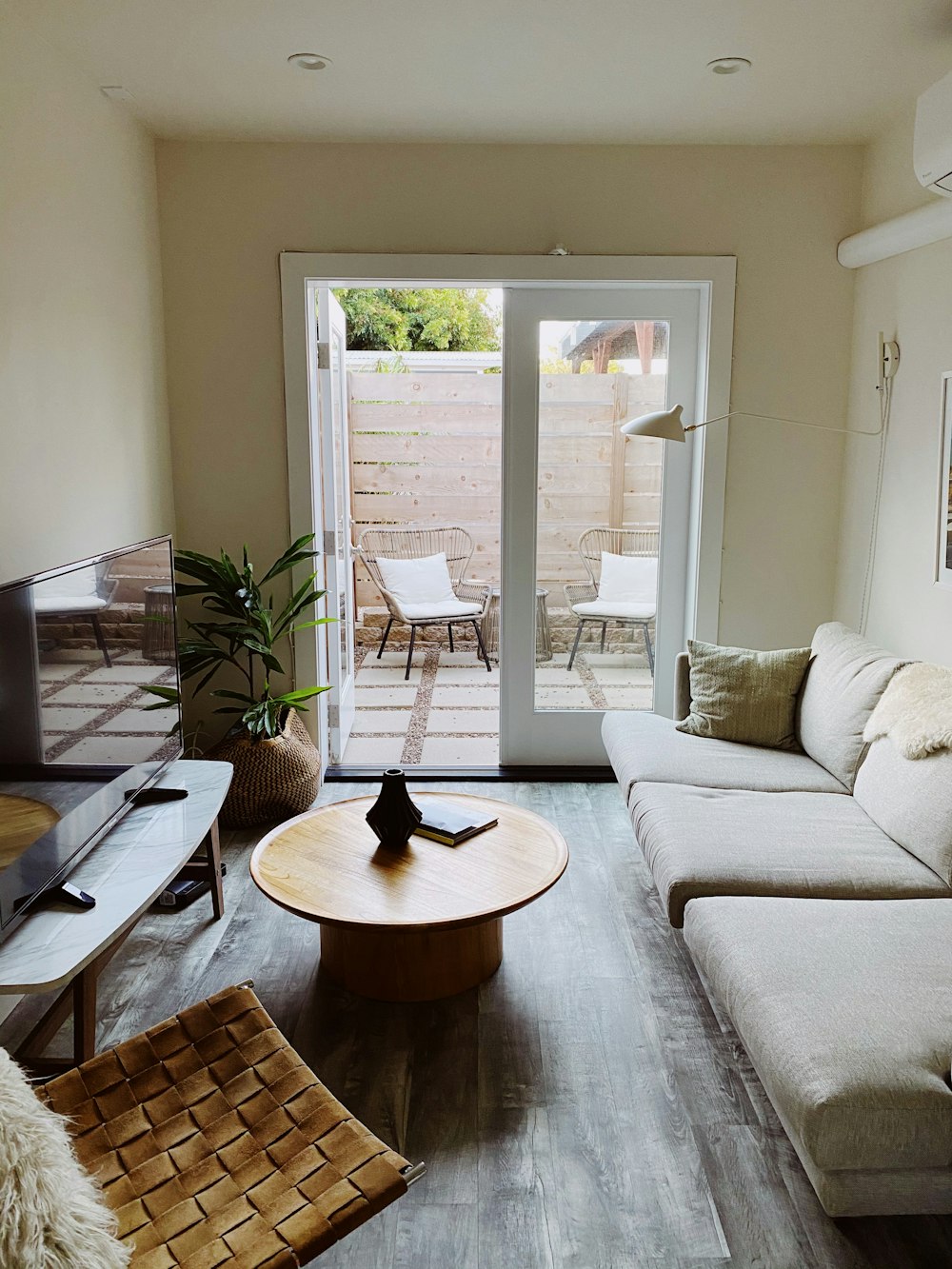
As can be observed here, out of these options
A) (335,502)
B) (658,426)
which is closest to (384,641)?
(335,502)

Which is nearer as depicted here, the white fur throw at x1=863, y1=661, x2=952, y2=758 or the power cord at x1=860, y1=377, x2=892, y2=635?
the white fur throw at x1=863, y1=661, x2=952, y2=758

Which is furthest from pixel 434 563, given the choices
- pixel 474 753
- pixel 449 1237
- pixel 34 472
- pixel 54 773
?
pixel 449 1237

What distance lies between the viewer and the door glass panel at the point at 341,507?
4.45 metres

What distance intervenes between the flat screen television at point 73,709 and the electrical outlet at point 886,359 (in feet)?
8.66

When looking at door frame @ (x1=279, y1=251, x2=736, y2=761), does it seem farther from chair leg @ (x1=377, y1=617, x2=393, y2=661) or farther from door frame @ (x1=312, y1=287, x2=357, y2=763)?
chair leg @ (x1=377, y1=617, x2=393, y2=661)

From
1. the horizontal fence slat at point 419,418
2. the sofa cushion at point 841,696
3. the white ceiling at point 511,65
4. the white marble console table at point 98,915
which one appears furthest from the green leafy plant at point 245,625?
the horizontal fence slat at point 419,418

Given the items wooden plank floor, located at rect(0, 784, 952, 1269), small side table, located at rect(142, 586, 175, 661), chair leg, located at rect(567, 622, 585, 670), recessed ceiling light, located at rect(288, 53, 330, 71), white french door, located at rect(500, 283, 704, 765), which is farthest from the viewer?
chair leg, located at rect(567, 622, 585, 670)

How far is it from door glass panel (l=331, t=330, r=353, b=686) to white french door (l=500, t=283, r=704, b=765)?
845 millimetres

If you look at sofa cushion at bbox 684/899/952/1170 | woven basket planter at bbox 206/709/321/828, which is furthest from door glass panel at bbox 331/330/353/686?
sofa cushion at bbox 684/899/952/1170

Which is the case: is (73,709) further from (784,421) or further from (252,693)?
(784,421)

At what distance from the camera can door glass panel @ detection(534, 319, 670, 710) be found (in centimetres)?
403

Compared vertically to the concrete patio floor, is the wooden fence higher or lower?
higher

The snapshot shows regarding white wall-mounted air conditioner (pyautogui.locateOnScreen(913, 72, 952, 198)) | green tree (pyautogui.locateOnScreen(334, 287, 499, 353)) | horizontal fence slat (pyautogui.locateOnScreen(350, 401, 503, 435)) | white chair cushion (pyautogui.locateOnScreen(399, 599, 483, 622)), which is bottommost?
white chair cushion (pyautogui.locateOnScreen(399, 599, 483, 622))

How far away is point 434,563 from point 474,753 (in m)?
2.20
